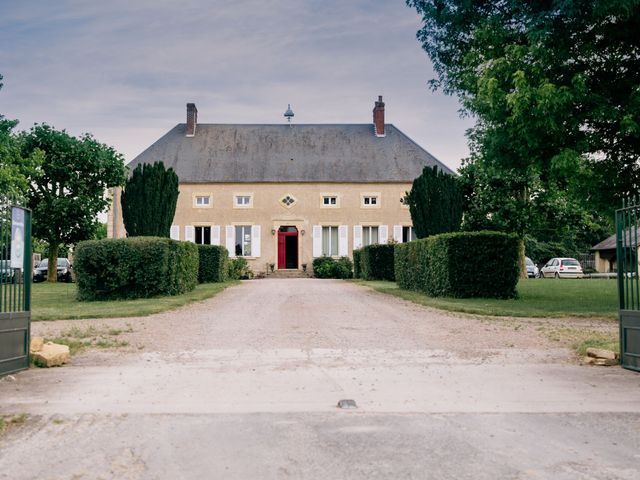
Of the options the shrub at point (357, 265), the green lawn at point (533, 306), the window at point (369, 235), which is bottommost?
the green lawn at point (533, 306)

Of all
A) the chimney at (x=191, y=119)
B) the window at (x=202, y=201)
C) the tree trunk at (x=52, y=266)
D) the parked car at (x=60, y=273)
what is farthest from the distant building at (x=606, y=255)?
the tree trunk at (x=52, y=266)

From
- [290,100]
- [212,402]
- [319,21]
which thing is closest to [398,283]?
[319,21]

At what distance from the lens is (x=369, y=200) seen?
37688mm

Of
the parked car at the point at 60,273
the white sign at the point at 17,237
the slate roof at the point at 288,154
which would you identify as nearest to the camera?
the white sign at the point at 17,237

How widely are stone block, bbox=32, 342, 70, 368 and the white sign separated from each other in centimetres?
97

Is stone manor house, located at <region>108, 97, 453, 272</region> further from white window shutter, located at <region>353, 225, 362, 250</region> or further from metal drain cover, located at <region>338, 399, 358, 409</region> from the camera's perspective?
metal drain cover, located at <region>338, 399, 358, 409</region>

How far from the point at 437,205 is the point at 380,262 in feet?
19.7

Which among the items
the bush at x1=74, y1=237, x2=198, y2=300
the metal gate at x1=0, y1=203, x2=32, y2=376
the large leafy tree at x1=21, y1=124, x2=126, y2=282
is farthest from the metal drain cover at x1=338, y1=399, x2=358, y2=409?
the large leafy tree at x1=21, y1=124, x2=126, y2=282

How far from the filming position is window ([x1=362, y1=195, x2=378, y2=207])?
3762 cm

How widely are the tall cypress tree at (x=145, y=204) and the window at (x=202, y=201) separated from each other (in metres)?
17.4

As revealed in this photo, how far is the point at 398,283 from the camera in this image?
2153 centimetres

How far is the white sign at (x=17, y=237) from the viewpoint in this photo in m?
6.77

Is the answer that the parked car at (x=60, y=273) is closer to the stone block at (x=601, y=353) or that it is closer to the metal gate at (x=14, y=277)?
the metal gate at (x=14, y=277)

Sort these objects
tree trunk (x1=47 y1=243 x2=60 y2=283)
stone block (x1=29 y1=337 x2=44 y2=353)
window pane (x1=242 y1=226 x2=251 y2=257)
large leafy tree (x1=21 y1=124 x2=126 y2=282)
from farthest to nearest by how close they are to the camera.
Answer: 1. window pane (x1=242 y1=226 x2=251 y2=257)
2. tree trunk (x1=47 y1=243 x2=60 y2=283)
3. large leafy tree (x1=21 y1=124 x2=126 y2=282)
4. stone block (x1=29 y1=337 x2=44 y2=353)
